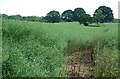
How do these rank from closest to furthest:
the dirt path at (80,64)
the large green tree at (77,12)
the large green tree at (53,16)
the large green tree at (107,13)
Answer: the dirt path at (80,64), the large green tree at (53,16), the large green tree at (107,13), the large green tree at (77,12)

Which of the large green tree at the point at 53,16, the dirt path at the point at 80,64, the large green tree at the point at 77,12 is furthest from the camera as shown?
the large green tree at the point at 77,12

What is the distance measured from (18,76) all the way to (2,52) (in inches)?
25.7

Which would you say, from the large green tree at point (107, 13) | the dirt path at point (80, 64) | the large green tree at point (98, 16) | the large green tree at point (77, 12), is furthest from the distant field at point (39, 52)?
the large green tree at point (77, 12)

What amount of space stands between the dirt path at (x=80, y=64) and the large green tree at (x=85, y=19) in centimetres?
278

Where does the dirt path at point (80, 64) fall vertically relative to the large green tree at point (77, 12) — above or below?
below

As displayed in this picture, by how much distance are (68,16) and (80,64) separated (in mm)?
4663

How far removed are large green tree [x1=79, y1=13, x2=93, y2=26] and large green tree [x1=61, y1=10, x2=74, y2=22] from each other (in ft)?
1.93

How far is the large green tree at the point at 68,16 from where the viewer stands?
7739 mm

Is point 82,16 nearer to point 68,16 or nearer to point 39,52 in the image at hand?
point 68,16

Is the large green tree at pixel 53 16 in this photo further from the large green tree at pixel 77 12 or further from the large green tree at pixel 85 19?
the large green tree at pixel 85 19

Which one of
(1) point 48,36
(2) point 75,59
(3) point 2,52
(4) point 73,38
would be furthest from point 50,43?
(3) point 2,52

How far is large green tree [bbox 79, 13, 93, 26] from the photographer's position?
24.2ft

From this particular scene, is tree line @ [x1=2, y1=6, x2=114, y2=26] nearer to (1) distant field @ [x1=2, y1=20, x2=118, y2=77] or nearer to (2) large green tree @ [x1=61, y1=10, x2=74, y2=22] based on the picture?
(2) large green tree @ [x1=61, y1=10, x2=74, y2=22]

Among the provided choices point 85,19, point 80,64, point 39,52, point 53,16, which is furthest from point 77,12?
point 39,52
